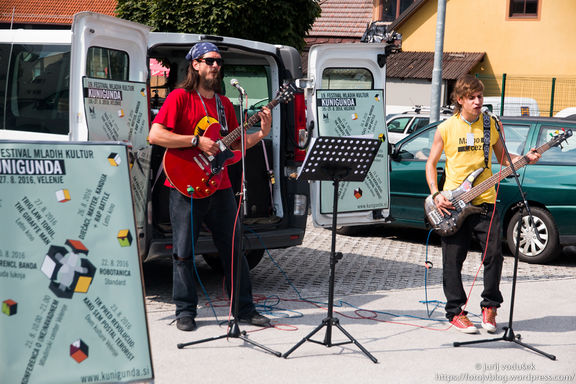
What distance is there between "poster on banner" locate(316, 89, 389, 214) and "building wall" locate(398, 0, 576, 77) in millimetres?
19932

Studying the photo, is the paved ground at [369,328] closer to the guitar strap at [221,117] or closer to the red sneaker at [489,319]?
the red sneaker at [489,319]

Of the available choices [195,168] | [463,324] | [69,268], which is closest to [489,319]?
[463,324]

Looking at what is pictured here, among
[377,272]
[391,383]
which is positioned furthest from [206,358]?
[377,272]

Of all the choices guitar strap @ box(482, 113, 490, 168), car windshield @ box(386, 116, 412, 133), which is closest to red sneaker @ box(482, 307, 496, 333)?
guitar strap @ box(482, 113, 490, 168)

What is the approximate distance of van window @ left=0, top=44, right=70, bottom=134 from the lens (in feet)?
22.1

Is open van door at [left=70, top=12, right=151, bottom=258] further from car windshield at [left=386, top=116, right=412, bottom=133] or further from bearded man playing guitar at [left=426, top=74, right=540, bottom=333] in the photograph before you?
car windshield at [left=386, top=116, right=412, bottom=133]

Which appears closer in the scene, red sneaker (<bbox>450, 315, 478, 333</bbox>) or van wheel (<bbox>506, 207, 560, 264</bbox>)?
red sneaker (<bbox>450, 315, 478, 333</bbox>)

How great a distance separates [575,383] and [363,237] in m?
5.74

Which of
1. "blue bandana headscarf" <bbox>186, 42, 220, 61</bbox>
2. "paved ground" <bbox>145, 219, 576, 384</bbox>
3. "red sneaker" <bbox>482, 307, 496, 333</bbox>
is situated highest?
"blue bandana headscarf" <bbox>186, 42, 220, 61</bbox>

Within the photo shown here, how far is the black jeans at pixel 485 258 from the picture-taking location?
20.1 ft

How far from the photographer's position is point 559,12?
26891 millimetres

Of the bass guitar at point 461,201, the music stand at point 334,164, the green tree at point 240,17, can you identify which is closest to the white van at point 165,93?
the music stand at point 334,164

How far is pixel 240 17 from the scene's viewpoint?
544 inches

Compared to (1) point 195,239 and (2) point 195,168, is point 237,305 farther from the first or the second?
(2) point 195,168
